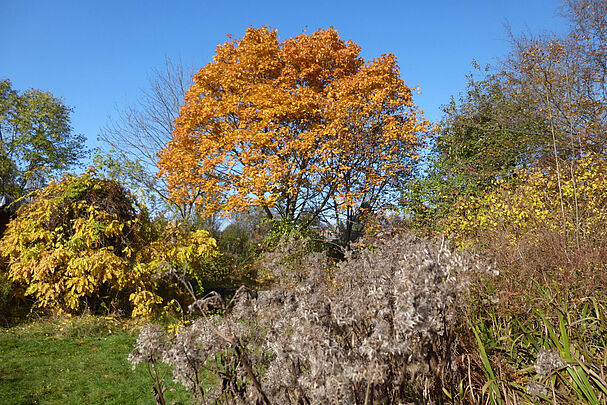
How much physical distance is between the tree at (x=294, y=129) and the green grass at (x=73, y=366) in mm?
4100

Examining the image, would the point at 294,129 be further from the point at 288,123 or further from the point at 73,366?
the point at 73,366

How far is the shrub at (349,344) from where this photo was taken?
1598 millimetres

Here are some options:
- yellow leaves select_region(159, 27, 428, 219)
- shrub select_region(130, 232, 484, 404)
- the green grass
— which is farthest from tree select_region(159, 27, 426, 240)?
shrub select_region(130, 232, 484, 404)

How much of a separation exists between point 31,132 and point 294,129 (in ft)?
53.0

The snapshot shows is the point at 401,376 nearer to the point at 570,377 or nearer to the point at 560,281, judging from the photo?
the point at 570,377

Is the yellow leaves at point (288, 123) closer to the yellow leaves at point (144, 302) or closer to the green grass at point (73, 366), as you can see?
the yellow leaves at point (144, 302)

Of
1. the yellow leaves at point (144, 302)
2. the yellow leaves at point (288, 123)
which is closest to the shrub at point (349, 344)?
the yellow leaves at point (144, 302)

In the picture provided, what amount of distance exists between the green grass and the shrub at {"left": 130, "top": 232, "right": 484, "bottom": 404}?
1.46 metres

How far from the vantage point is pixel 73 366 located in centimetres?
524

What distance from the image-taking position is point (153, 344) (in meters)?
2.00

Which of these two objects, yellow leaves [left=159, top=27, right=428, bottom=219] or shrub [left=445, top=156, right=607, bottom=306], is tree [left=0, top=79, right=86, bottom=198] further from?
shrub [left=445, top=156, right=607, bottom=306]

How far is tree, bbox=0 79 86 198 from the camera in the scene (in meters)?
18.2

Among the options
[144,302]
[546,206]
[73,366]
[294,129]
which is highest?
[294,129]

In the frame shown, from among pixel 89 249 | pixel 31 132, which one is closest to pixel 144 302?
pixel 89 249
